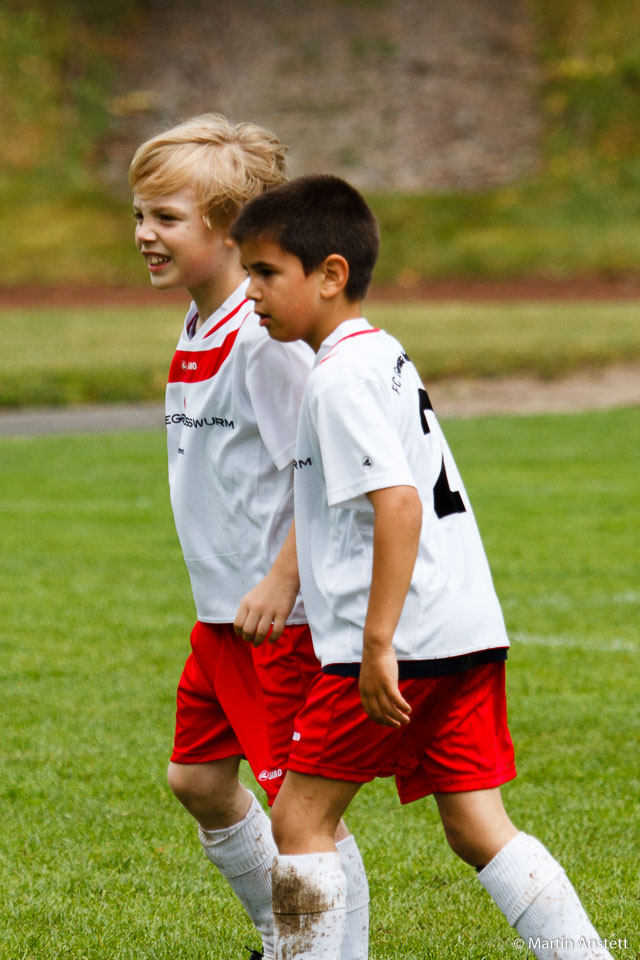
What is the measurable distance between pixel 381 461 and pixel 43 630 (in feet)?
12.8

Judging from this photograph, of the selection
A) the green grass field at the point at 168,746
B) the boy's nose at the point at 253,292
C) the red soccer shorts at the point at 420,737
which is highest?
the boy's nose at the point at 253,292

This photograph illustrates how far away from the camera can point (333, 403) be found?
2.18 m

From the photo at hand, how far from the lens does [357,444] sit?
215cm

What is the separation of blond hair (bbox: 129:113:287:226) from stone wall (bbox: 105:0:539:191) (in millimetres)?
31258

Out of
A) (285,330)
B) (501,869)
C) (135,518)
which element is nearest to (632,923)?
(501,869)

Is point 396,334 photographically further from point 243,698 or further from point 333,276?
point 333,276

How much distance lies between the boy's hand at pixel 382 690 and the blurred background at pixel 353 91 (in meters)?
30.3

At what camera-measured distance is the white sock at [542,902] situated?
223cm

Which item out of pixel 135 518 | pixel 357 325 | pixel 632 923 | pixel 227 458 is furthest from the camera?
pixel 135 518

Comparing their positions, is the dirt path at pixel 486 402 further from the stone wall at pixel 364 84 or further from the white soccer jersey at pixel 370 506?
the stone wall at pixel 364 84

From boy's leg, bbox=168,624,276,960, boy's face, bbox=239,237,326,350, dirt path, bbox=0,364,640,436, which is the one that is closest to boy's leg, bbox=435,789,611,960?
boy's leg, bbox=168,624,276,960

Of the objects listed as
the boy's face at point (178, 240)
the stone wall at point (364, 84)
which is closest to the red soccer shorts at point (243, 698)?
the boy's face at point (178, 240)

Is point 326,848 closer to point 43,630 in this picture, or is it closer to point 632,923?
point 632,923

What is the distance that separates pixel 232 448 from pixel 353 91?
109 ft
